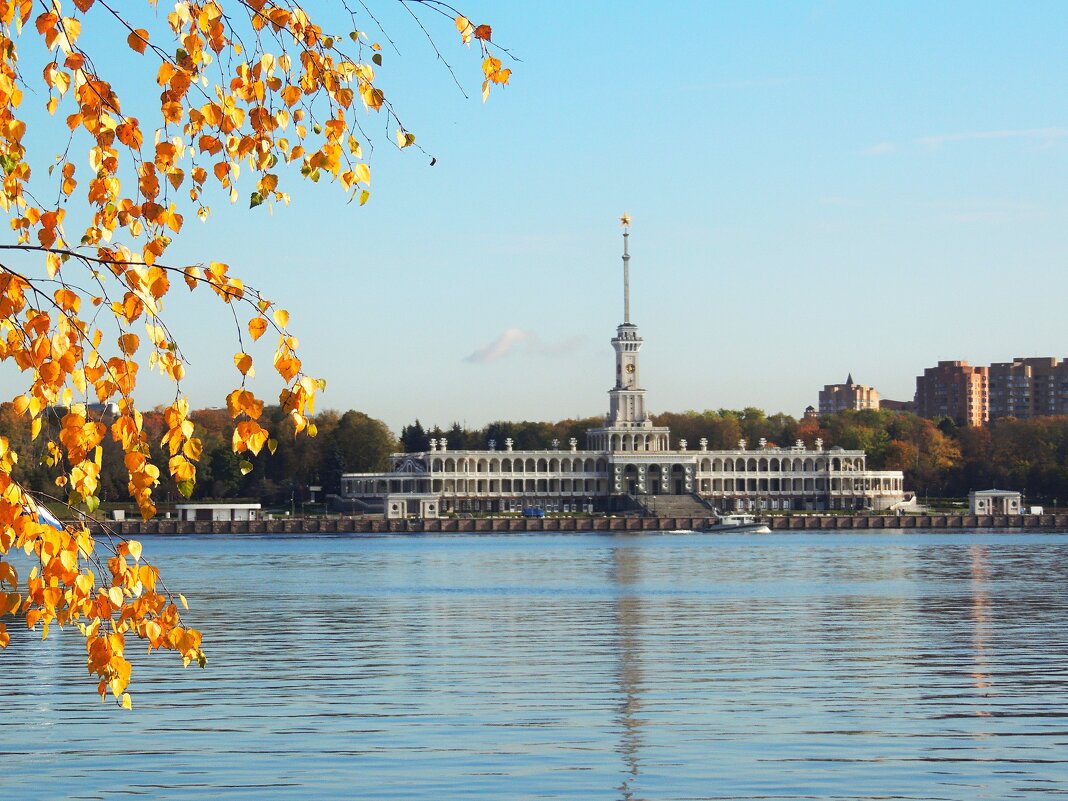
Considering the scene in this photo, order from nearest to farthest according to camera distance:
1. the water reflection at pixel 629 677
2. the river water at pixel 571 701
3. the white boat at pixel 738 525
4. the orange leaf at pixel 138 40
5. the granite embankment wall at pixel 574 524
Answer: the orange leaf at pixel 138 40, the river water at pixel 571 701, the water reflection at pixel 629 677, the white boat at pixel 738 525, the granite embankment wall at pixel 574 524

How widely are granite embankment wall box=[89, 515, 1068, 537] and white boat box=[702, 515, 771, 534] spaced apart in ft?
7.39

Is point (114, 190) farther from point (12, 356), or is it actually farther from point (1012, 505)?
point (1012, 505)

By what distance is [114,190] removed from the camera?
9.61 m

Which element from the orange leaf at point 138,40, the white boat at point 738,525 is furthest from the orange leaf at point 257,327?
the white boat at point 738,525

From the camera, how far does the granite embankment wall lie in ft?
605

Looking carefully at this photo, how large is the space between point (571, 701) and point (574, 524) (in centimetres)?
15678

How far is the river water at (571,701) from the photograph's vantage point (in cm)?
2339

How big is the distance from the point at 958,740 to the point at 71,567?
20.0m

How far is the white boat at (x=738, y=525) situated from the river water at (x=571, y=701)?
109967mm

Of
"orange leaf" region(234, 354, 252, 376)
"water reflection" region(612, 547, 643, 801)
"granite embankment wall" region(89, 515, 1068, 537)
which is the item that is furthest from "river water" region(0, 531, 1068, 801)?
"granite embankment wall" region(89, 515, 1068, 537)

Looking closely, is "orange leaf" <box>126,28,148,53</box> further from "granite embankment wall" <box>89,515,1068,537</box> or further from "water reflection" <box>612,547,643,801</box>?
"granite embankment wall" <box>89,515,1068,537</box>

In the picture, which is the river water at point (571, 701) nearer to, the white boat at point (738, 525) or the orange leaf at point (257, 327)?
the orange leaf at point (257, 327)

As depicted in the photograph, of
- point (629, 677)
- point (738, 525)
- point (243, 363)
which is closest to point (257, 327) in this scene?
point (243, 363)

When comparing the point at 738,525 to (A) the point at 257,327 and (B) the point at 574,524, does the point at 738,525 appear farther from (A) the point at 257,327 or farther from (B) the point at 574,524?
(A) the point at 257,327
